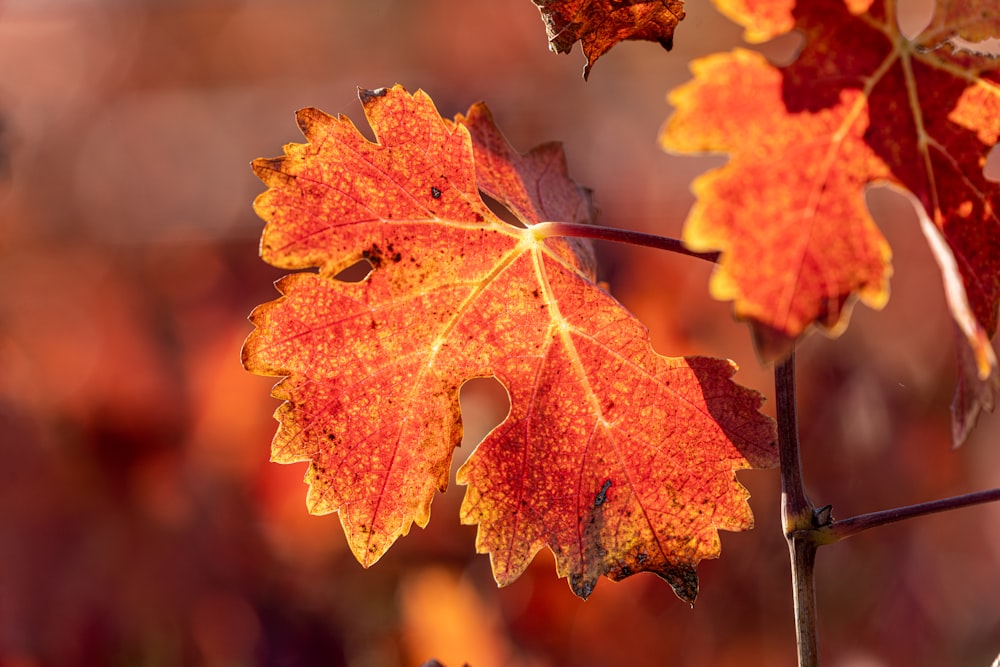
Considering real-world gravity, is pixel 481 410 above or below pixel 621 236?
below

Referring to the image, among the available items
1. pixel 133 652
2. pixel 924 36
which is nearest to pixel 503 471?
pixel 924 36

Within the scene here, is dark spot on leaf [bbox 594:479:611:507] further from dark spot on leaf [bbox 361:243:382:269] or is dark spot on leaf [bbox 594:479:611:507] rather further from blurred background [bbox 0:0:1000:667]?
blurred background [bbox 0:0:1000:667]

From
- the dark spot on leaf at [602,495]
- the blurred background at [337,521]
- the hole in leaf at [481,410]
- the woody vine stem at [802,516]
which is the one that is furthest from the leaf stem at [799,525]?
the hole in leaf at [481,410]

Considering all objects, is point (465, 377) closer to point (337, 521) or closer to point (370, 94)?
point (370, 94)

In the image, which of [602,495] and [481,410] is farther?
[481,410]

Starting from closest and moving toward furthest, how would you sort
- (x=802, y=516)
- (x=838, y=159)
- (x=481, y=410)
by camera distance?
(x=838, y=159) → (x=802, y=516) → (x=481, y=410)

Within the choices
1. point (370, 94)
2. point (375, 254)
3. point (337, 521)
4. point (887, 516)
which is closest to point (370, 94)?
point (370, 94)

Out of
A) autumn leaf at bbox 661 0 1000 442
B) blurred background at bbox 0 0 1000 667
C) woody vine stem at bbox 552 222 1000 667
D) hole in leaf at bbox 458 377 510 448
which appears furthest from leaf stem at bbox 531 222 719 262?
hole in leaf at bbox 458 377 510 448

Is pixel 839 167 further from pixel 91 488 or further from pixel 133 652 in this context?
pixel 91 488
